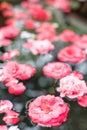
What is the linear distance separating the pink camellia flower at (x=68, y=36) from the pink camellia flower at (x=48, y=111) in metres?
0.46

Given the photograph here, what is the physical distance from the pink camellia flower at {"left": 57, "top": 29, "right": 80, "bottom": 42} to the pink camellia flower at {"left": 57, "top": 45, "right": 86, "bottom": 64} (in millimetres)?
100

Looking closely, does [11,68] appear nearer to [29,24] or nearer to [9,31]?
[9,31]

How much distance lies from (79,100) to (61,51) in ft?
1.08

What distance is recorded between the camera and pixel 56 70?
1112 millimetres

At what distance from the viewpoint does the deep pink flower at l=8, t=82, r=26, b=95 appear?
3.31 feet

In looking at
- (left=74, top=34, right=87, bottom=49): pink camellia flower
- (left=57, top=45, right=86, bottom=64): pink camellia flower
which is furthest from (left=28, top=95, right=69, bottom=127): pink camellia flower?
(left=74, top=34, right=87, bottom=49): pink camellia flower

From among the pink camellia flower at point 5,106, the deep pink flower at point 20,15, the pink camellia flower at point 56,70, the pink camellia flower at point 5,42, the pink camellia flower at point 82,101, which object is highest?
the deep pink flower at point 20,15

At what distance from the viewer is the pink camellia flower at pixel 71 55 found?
1182 millimetres

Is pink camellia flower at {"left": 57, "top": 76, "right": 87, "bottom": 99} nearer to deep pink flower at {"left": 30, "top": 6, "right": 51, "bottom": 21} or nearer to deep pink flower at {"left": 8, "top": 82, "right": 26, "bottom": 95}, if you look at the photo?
deep pink flower at {"left": 8, "top": 82, "right": 26, "bottom": 95}

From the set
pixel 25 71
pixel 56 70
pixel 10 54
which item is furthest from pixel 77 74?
pixel 10 54

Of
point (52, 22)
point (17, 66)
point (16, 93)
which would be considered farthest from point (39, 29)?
point (16, 93)

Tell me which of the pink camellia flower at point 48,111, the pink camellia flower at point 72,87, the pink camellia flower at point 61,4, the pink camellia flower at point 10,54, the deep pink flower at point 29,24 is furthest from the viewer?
the pink camellia flower at point 61,4

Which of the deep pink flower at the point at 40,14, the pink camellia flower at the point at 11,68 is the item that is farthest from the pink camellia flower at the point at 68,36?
the pink camellia flower at the point at 11,68

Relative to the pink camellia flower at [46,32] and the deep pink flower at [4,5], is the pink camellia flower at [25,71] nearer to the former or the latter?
the pink camellia flower at [46,32]
